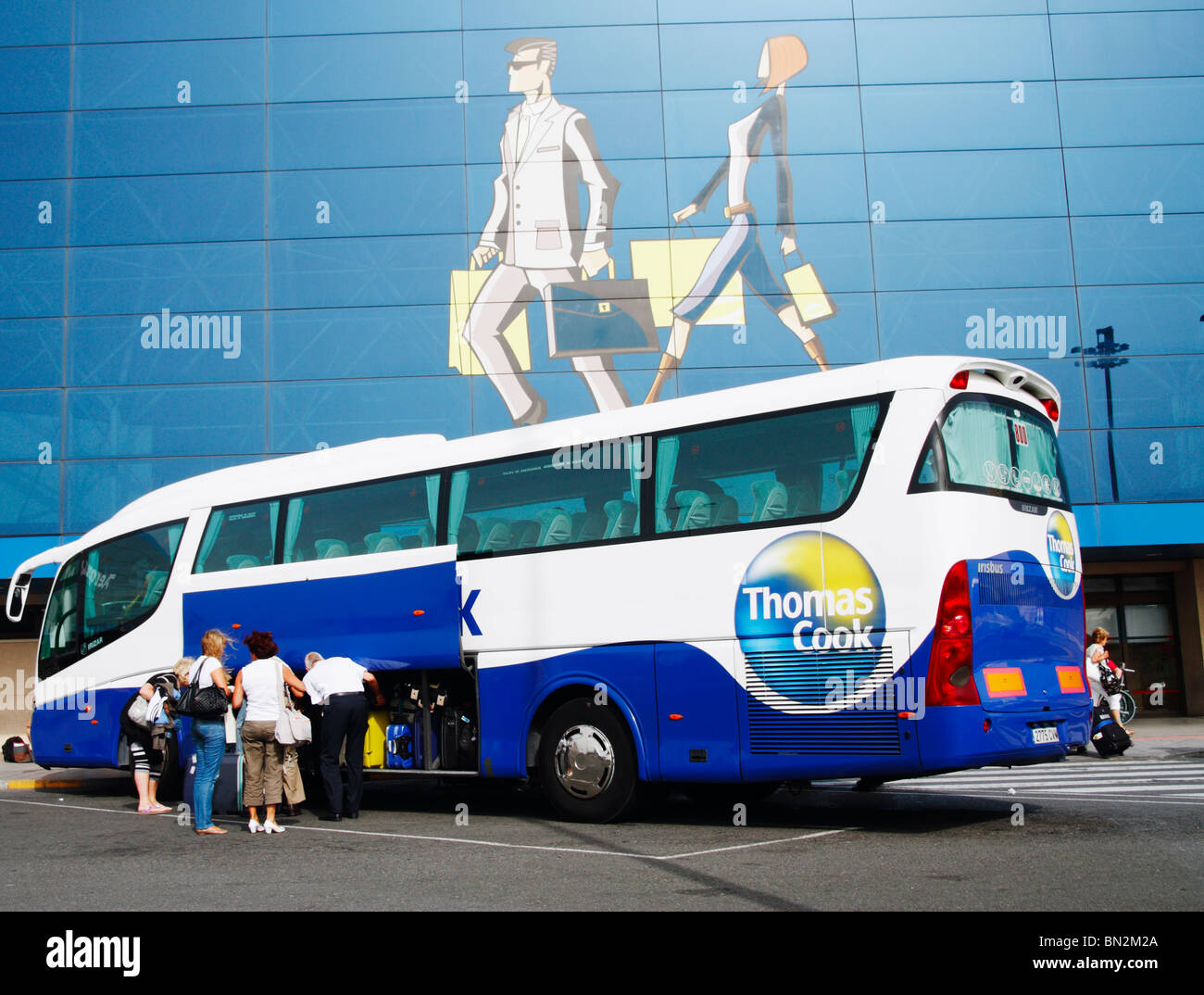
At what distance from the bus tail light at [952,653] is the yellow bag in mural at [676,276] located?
718 inches

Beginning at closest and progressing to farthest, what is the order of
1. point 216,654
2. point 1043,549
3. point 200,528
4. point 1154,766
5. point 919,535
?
point 919,535 < point 1043,549 < point 216,654 < point 200,528 < point 1154,766

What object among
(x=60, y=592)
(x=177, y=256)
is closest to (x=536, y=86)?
(x=177, y=256)

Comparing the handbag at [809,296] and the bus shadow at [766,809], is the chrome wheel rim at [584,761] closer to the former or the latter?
the bus shadow at [766,809]

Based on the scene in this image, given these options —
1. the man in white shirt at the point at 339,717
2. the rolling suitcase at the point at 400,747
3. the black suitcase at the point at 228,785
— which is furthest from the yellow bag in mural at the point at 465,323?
the man in white shirt at the point at 339,717

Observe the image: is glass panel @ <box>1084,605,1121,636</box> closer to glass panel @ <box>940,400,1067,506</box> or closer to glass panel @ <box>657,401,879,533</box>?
glass panel @ <box>940,400,1067,506</box>

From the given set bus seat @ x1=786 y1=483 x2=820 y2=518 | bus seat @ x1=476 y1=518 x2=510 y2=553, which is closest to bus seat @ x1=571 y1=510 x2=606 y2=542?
bus seat @ x1=476 y1=518 x2=510 y2=553

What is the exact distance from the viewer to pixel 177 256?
26.9 m

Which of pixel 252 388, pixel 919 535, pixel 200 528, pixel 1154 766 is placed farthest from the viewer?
pixel 252 388

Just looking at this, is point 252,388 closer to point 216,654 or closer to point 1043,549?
point 216,654

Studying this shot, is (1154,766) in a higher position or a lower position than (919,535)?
lower

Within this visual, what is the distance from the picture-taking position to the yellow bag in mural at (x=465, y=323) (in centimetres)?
2631

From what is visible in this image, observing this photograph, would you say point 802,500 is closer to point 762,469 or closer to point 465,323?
point 762,469

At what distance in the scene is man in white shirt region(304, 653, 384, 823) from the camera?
439 inches

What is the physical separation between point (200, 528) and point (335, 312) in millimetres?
13918
